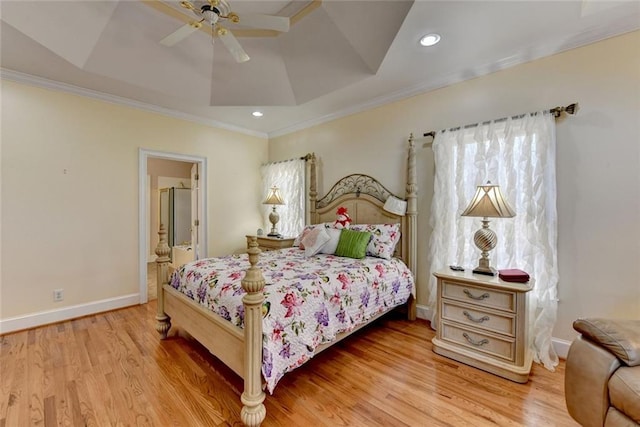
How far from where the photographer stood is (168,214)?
6.28 meters

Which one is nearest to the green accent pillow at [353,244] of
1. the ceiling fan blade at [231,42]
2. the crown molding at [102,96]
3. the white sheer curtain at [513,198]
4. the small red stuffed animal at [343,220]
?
the small red stuffed animal at [343,220]

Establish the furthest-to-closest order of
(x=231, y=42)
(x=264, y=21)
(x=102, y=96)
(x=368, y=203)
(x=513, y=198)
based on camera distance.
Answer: (x=368, y=203) < (x=102, y=96) < (x=513, y=198) < (x=231, y=42) < (x=264, y=21)

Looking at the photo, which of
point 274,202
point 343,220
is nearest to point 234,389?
point 343,220

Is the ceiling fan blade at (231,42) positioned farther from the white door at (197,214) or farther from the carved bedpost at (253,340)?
the white door at (197,214)

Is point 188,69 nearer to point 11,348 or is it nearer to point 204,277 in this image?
point 204,277

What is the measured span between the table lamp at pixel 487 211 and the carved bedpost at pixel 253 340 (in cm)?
179

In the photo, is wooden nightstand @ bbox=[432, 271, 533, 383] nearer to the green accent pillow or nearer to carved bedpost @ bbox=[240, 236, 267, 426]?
the green accent pillow

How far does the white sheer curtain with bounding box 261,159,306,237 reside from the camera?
4.27 meters

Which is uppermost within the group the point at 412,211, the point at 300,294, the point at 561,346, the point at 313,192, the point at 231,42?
the point at 231,42

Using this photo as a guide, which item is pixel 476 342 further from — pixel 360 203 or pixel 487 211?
pixel 360 203

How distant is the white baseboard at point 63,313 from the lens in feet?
8.81

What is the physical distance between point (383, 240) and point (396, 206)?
0.44 meters

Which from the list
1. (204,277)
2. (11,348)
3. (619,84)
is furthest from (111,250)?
(619,84)

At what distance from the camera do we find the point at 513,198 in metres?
2.34
